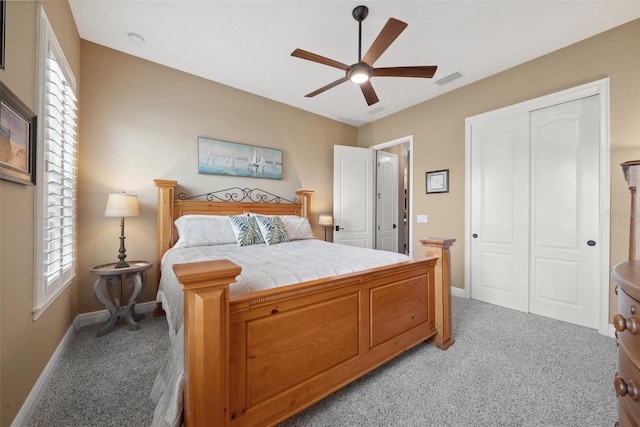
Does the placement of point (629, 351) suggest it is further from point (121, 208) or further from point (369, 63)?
point (121, 208)

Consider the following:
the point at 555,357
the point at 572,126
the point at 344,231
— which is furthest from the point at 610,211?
the point at 344,231

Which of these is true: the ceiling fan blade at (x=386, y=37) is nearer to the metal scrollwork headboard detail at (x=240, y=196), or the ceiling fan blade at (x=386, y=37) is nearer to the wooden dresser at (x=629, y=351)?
the wooden dresser at (x=629, y=351)

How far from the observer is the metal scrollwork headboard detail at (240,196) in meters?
3.37

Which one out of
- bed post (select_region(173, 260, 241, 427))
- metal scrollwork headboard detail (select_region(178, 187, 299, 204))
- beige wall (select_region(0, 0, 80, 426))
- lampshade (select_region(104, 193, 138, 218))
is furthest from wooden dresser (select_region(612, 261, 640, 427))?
metal scrollwork headboard detail (select_region(178, 187, 299, 204))

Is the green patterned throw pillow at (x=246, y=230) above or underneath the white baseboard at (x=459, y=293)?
above

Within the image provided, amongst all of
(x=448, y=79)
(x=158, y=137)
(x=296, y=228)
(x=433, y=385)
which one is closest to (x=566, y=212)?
(x=448, y=79)

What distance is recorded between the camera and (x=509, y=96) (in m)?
3.10

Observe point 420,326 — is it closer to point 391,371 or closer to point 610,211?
point 391,371

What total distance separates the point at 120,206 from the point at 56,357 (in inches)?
50.7

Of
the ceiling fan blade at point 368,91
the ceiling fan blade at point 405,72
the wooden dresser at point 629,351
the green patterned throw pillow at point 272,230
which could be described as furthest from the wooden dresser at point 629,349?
the green patterned throw pillow at point 272,230

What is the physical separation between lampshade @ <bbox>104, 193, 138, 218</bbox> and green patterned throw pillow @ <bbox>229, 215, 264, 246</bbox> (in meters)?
0.98

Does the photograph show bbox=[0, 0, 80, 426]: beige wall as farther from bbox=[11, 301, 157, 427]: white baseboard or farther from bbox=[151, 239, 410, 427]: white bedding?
bbox=[151, 239, 410, 427]: white bedding

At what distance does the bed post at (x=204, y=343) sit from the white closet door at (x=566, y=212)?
3462 mm

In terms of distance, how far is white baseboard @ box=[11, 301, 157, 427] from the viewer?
1362 mm
